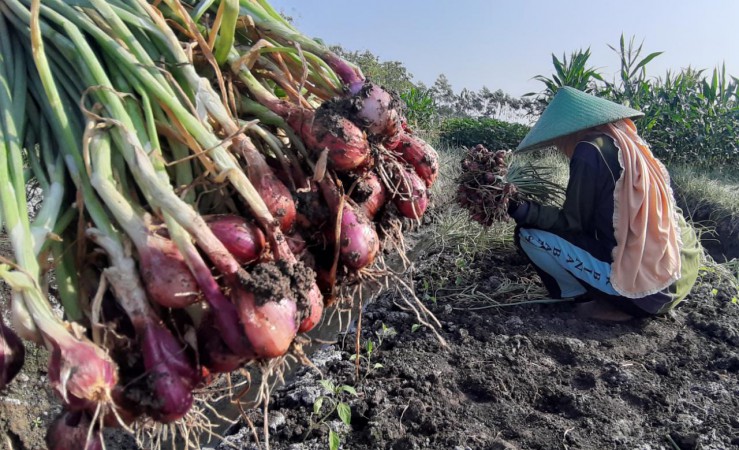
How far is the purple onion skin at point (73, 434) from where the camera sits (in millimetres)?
872

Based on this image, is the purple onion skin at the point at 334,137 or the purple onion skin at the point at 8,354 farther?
the purple onion skin at the point at 334,137

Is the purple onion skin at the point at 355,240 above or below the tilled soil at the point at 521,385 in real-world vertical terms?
above

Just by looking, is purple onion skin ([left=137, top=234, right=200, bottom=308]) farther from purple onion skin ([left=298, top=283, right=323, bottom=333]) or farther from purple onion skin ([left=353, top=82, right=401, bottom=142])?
purple onion skin ([left=353, top=82, right=401, bottom=142])

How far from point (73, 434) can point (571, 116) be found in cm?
278

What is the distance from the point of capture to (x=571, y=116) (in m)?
2.97

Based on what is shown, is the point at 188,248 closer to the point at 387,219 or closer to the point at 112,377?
the point at 112,377

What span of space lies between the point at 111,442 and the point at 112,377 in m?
1.74

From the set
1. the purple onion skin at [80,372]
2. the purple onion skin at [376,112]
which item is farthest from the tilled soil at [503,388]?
the purple onion skin at [80,372]

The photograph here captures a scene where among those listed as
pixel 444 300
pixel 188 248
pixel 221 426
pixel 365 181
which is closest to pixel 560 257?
pixel 444 300

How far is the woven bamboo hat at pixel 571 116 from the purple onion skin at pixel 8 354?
2.67 meters

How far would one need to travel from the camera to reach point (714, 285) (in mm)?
3811

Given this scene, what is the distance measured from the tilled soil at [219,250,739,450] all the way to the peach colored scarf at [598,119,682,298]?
0.33 m

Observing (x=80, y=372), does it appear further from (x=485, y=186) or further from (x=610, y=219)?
(x=610, y=219)

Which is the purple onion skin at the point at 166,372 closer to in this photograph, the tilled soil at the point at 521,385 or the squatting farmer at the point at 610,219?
the tilled soil at the point at 521,385
